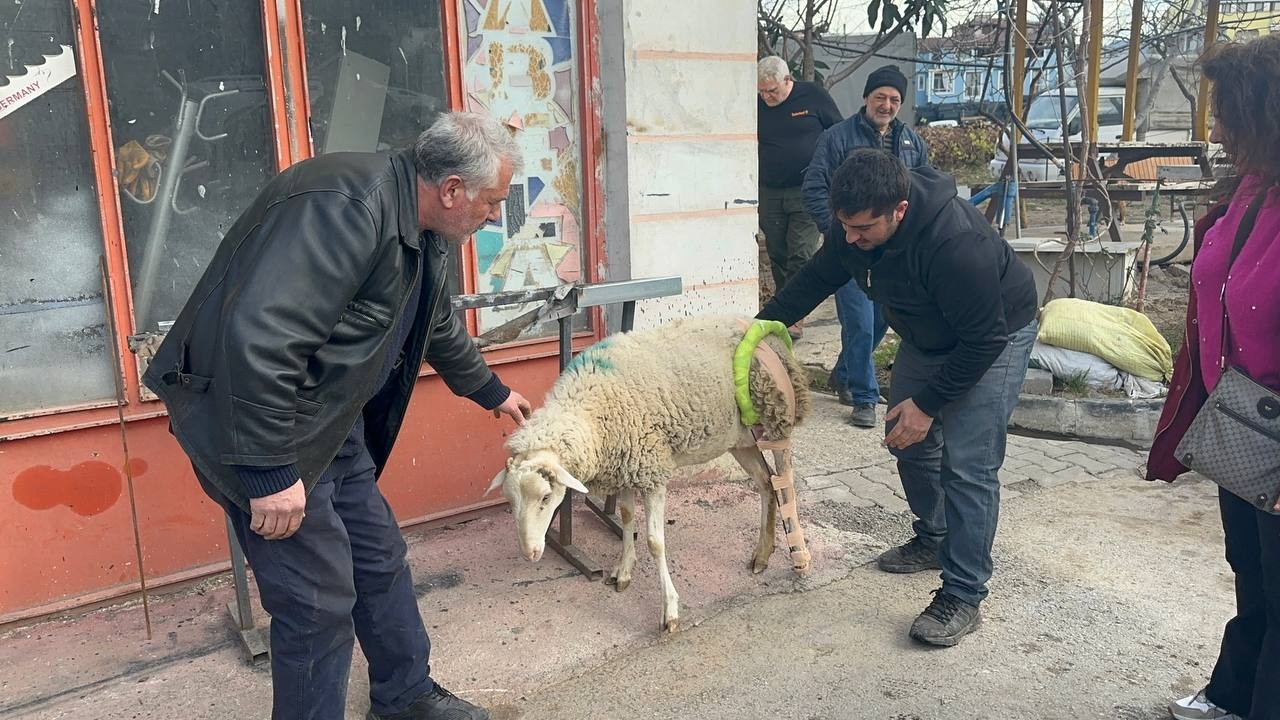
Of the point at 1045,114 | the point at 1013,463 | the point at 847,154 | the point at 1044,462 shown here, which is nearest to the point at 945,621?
the point at 1013,463

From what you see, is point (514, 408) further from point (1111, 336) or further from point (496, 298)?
point (1111, 336)

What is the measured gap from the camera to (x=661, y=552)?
349 centimetres

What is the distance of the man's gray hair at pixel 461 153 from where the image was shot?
233cm

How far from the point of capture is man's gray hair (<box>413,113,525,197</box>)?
2.33 meters

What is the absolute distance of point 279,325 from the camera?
2059 mm

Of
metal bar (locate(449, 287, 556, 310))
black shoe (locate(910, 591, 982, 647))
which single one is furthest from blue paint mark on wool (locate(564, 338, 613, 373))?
black shoe (locate(910, 591, 982, 647))

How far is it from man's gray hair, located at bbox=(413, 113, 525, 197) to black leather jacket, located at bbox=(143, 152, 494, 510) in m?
0.06

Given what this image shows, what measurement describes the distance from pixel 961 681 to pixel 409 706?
1.80m

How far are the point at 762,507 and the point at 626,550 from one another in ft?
1.99

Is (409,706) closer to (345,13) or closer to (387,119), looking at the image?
(387,119)

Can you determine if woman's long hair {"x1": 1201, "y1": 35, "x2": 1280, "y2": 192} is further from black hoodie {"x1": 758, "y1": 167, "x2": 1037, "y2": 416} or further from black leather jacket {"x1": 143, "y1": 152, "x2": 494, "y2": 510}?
black leather jacket {"x1": 143, "y1": 152, "x2": 494, "y2": 510}

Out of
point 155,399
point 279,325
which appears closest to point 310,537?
point 279,325

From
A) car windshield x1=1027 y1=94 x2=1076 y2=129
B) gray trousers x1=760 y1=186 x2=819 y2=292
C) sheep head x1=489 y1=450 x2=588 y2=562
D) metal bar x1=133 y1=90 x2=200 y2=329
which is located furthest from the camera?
car windshield x1=1027 y1=94 x2=1076 y2=129

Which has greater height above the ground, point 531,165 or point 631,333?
point 531,165
